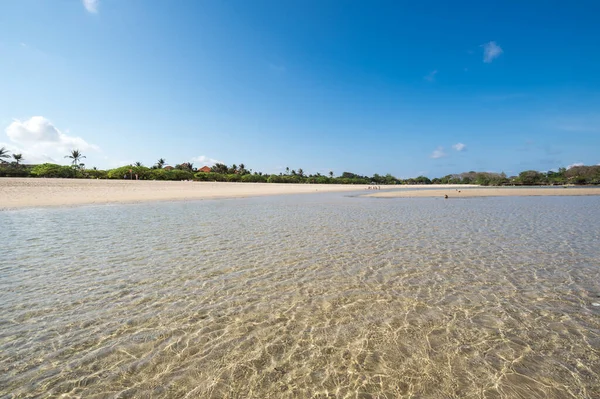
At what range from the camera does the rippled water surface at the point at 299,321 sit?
11.6 ft

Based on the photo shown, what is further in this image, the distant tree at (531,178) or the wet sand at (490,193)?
the distant tree at (531,178)

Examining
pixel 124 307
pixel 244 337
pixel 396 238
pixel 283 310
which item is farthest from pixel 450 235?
pixel 124 307

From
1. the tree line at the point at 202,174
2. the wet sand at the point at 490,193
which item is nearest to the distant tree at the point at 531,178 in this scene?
the tree line at the point at 202,174

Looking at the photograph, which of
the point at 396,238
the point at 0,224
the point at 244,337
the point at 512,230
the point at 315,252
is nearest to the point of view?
the point at 244,337

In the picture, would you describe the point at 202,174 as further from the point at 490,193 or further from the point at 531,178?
the point at 531,178

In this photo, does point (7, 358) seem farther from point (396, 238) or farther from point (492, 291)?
point (396, 238)

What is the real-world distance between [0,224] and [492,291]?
2427cm

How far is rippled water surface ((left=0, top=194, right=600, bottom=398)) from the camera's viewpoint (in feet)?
11.6

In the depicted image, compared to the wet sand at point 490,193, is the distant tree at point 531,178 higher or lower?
higher

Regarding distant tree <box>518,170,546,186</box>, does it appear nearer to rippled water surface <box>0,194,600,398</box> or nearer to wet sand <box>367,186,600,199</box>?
wet sand <box>367,186,600,199</box>

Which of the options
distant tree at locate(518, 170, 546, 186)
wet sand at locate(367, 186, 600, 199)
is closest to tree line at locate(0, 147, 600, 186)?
distant tree at locate(518, 170, 546, 186)

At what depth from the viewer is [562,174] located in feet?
460

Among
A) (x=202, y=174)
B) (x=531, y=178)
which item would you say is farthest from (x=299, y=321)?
(x=531, y=178)

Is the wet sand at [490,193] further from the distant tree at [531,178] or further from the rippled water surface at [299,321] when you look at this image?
the distant tree at [531,178]
